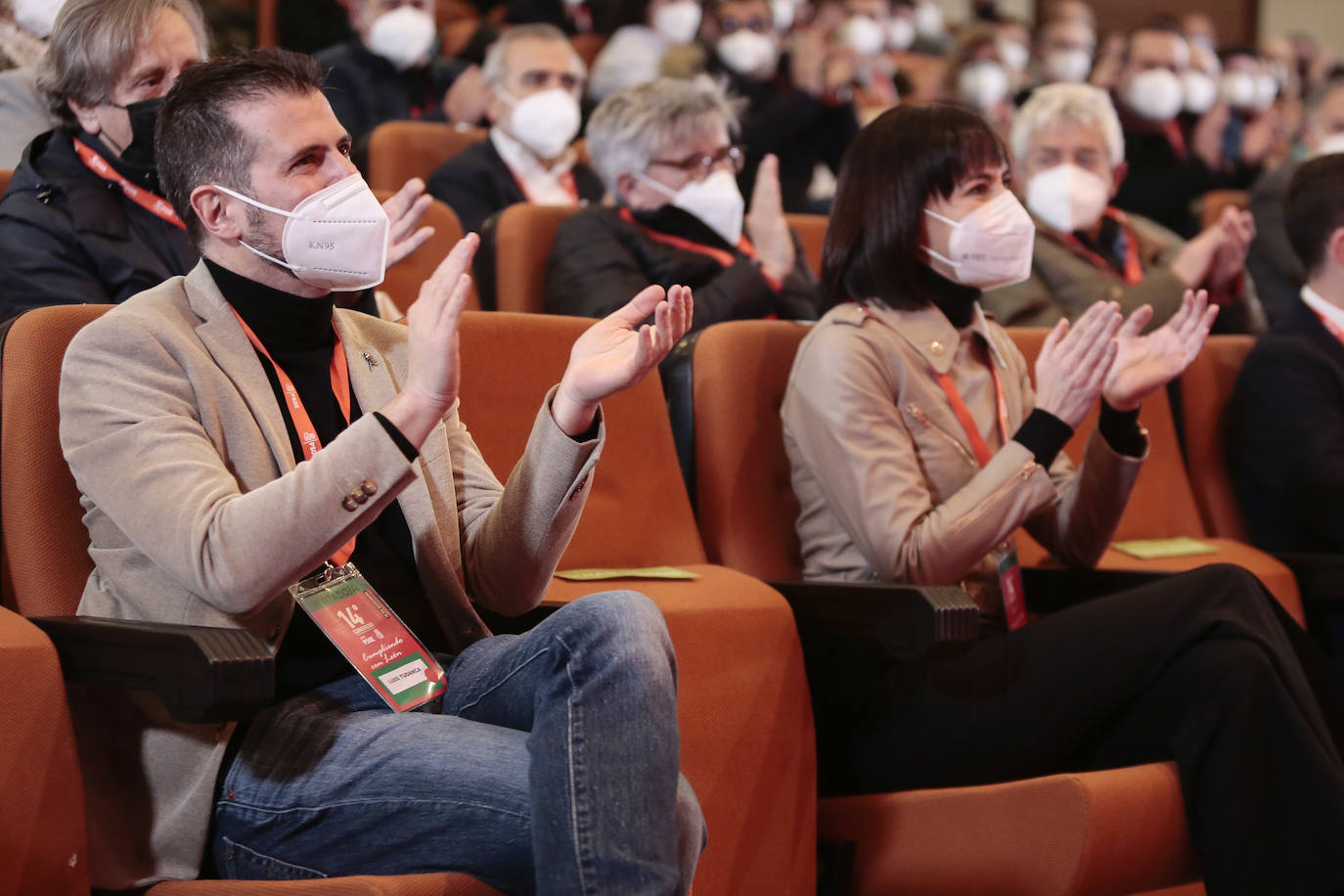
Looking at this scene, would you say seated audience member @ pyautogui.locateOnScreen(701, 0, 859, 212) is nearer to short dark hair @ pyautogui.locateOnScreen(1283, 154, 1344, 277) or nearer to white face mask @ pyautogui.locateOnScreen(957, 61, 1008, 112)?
white face mask @ pyautogui.locateOnScreen(957, 61, 1008, 112)

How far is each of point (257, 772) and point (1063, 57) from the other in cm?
666

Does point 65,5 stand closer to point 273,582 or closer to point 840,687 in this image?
point 273,582

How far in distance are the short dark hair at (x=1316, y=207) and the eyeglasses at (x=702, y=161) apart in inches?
47.9

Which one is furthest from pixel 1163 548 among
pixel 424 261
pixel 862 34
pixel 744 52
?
pixel 862 34

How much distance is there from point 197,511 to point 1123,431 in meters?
1.53

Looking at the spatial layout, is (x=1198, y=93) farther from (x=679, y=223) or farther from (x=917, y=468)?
(x=917, y=468)

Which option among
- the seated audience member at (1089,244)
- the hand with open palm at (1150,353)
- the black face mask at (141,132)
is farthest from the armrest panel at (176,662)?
the seated audience member at (1089,244)

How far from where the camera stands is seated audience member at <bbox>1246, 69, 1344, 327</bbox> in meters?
4.09

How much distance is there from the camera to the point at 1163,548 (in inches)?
106

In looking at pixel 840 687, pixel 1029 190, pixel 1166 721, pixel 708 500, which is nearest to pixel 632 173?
pixel 1029 190

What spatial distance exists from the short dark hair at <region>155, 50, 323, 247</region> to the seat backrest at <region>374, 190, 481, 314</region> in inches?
39.1

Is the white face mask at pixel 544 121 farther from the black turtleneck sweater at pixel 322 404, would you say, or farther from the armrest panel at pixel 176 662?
the armrest panel at pixel 176 662

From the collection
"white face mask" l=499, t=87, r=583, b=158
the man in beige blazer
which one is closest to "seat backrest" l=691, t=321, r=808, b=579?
the man in beige blazer

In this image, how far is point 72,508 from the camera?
5.54 ft
